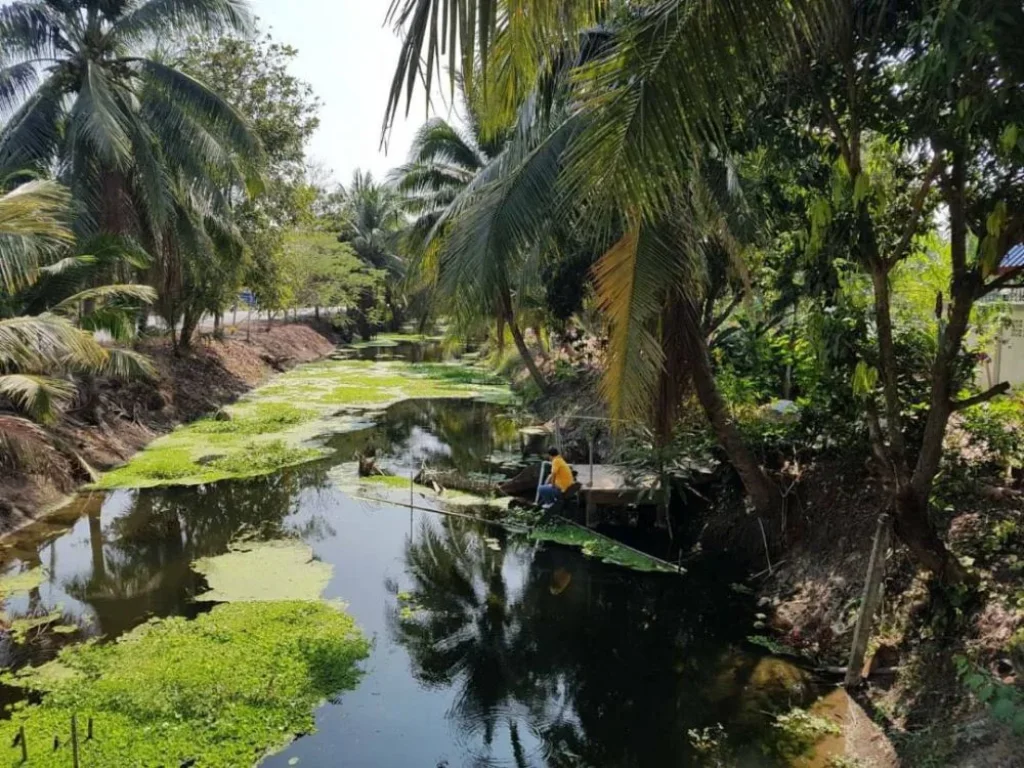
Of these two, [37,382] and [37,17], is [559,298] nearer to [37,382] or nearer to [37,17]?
[37,382]

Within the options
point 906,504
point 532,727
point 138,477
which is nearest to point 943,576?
point 906,504

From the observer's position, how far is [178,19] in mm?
13164

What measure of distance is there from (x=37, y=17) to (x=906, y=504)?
15.3m

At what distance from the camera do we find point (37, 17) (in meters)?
12.4

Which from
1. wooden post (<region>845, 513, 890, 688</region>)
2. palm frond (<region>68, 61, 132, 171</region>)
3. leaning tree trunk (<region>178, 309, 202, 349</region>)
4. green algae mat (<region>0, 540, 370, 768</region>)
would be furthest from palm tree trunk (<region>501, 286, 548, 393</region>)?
wooden post (<region>845, 513, 890, 688</region>)

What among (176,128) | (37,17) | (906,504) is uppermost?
(37,17)

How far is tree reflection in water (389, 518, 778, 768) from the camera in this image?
17.8ft

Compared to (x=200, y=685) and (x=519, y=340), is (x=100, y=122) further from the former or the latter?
(x=519, y=340)

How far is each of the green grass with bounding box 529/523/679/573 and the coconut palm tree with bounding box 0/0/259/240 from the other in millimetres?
8916

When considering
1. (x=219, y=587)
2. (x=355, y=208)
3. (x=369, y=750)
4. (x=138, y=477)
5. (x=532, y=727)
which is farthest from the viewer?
(x=355, y=208)

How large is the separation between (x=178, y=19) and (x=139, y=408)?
25.7 ft

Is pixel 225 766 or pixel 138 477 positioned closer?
pixel 225 766

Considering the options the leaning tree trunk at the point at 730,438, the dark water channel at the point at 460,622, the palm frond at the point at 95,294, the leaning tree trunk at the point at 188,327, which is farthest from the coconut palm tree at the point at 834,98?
the leaning tree trunk at the point at 188,327

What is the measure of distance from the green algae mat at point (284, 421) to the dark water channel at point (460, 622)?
79cm
